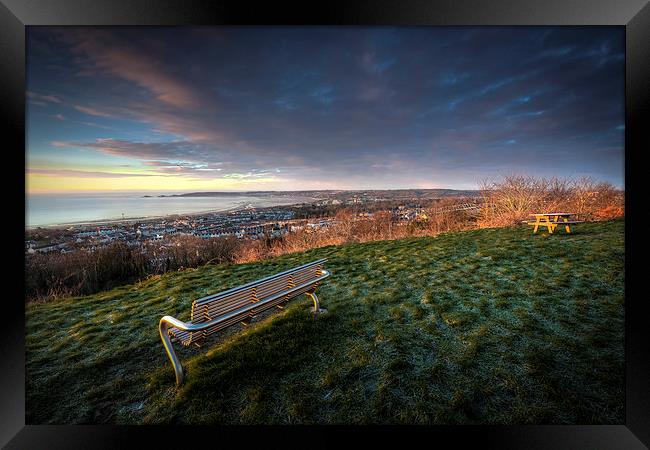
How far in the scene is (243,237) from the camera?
8.09 metres

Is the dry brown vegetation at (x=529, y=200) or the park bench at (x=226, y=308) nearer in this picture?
the park bench at (x=226, y=308)

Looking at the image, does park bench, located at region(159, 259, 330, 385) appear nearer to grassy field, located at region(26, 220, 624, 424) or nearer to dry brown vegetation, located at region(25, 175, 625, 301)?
grassy field, located at region(26, 220, 624, 424)

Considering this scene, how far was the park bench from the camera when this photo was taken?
83.5 inches

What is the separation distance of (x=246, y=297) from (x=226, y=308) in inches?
10.5

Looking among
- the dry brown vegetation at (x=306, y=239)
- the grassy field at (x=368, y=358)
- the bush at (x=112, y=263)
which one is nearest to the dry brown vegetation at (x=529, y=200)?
the dry brown vegetation at (x=306, y=239)

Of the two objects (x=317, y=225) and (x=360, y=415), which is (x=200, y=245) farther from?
(x=360, y=415)

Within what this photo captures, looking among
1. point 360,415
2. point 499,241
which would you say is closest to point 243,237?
point 360,415

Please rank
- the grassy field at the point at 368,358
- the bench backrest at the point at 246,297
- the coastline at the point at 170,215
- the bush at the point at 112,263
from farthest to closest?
the coastline at the point at 170,215
the bush at the point at 112,263
the bench backrest at the point at 246,297
the grassy field at the point at 368,358

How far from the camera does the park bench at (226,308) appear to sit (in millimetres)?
2121

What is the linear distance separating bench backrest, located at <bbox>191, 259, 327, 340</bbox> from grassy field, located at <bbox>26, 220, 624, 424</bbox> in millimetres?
404

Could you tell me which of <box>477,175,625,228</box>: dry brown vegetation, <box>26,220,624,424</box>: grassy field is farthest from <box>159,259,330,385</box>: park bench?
<box>477,175,625,228</box>: dry brown vegetation
